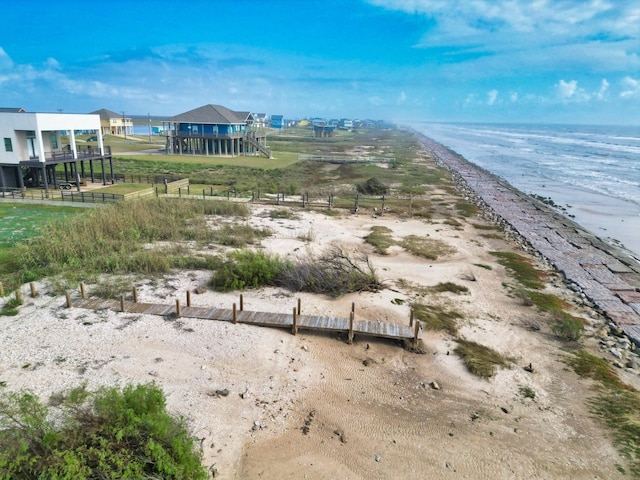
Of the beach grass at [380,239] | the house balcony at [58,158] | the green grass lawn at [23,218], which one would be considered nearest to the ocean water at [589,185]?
the beach grass at [380,239]

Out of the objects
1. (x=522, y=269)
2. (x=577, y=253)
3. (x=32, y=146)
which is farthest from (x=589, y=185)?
(x=32, y=146)

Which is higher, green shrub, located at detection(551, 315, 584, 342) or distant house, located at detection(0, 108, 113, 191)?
distant house, located at detection(0, 108, 113, 191)

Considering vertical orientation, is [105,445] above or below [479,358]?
above

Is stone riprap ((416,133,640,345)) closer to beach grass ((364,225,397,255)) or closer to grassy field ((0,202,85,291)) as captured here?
beach grass ((364,225,397,255))

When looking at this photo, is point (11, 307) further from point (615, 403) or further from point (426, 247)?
point (426, 247)

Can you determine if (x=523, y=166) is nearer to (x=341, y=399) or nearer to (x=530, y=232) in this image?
(x=530, y=232)

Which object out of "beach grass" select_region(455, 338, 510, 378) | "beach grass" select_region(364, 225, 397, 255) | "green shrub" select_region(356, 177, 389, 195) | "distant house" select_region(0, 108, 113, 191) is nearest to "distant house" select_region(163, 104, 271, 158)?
"distant house" select_region(0, 108, 113, 191)

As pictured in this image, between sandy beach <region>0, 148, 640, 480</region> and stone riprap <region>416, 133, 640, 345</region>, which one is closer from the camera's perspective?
sandy beach <region>0, 148, 640, 480</region>

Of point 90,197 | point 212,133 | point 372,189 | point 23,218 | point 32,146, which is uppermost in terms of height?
point 212,133
